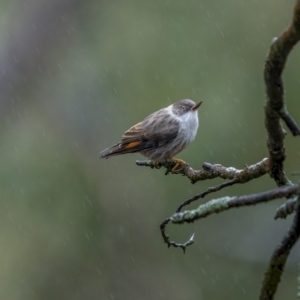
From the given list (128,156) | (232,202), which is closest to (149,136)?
(128,156)

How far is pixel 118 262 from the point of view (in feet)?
31.1

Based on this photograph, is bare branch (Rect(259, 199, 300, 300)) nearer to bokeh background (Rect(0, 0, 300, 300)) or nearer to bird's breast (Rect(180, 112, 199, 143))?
bird's breast (Rect(180, 112, 199, 143))

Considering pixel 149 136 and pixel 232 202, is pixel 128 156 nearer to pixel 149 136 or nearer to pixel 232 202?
pixel 149 136

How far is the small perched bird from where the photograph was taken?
18.5 feet

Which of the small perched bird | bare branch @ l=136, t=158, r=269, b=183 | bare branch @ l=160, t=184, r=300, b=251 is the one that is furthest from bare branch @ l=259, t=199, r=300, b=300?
the small perched bird

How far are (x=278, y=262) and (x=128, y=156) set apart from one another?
8979mm

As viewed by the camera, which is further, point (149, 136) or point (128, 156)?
point (128, 156)

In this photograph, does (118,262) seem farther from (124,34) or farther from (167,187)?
(124,34)

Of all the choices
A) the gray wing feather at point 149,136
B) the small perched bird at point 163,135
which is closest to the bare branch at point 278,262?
the small perched bird at point 163,135

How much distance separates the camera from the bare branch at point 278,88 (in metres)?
1.25

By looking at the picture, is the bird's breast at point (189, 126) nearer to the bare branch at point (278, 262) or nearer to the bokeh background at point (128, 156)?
the bokeh background at point (128, 156)

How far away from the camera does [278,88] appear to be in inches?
54.2

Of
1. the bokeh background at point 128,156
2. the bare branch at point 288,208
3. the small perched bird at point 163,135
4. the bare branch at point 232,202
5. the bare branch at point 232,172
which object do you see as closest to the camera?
the bare branch at point 232,202

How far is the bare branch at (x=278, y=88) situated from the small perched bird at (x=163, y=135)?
12.7 feet
